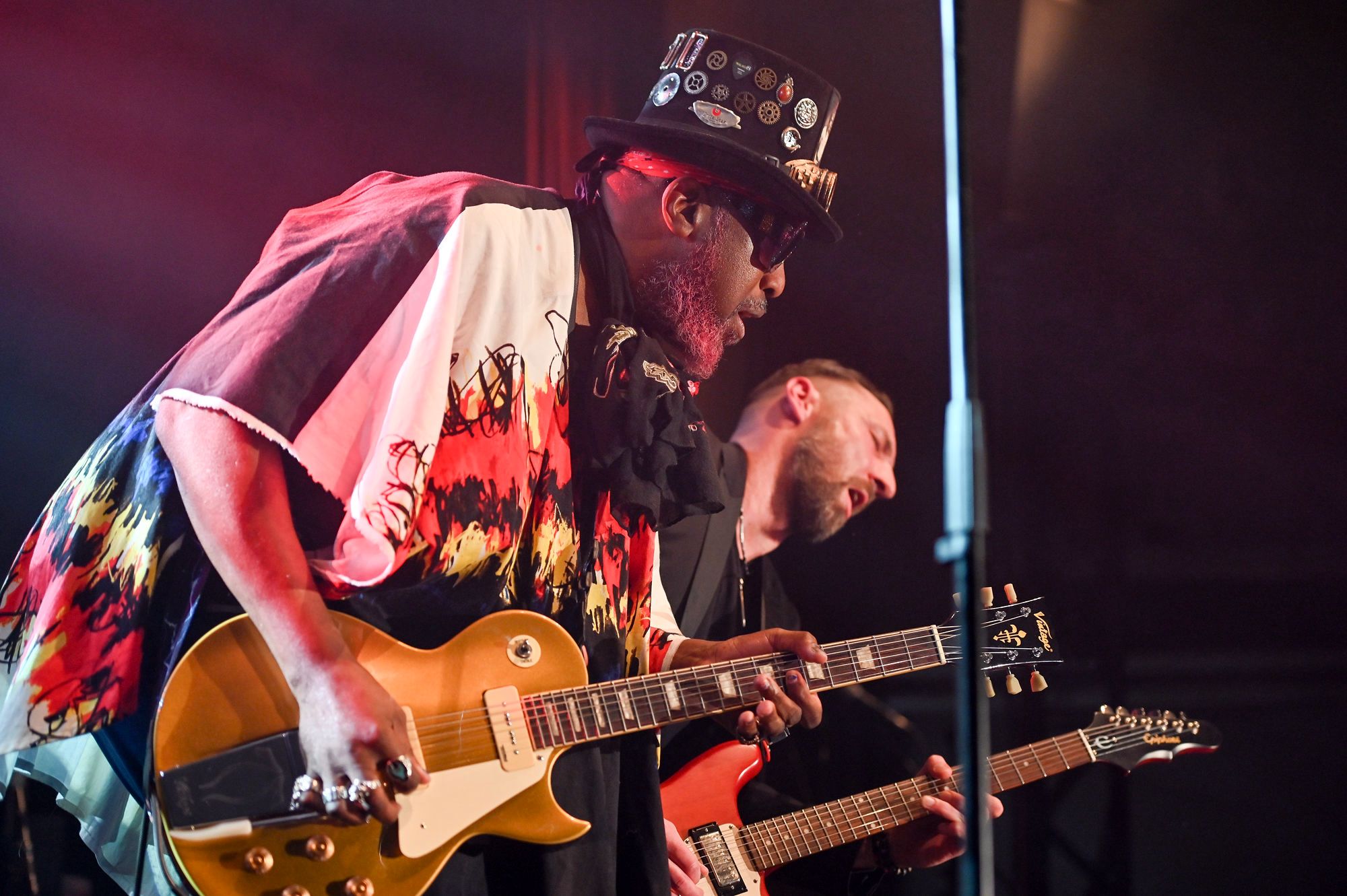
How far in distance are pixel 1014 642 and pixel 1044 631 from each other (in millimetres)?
64

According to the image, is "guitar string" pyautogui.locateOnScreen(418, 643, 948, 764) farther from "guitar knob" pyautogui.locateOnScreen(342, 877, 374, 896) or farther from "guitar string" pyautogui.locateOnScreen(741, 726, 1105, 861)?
"guitar string" pyautogui.locateOnScreen(741, 726, 1105, 861)

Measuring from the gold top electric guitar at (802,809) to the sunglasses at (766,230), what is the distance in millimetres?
779

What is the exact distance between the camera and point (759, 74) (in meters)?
1.63

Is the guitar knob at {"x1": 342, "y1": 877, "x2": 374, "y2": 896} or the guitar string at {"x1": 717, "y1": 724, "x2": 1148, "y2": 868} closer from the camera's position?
the guitar knob at {"x1": 342, "y1": 877, "x2": 374, "y2": 896}

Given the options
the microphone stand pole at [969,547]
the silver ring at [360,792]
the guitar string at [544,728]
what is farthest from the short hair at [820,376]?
the silver ring at [360,792]

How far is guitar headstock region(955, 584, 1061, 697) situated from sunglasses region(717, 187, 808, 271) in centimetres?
64

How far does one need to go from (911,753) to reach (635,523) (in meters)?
0.72

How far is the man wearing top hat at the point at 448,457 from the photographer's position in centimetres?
124

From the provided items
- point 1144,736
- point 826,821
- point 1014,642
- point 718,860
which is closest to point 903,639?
point 1014,642

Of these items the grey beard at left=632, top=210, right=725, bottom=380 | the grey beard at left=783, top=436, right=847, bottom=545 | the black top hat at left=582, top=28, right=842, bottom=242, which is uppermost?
the black top hat at left=582, top=28, right=842, bottom=242

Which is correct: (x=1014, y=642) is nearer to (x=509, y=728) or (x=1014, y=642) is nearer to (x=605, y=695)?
(x=605, y=695)

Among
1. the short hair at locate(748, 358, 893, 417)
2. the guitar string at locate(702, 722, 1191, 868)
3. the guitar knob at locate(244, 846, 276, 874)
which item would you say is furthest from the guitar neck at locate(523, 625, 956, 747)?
the short hair at locate(748, 358, 893, 417)

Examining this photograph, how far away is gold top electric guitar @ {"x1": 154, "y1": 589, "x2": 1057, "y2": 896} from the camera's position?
46.6 inches

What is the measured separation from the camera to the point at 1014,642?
1762mm
